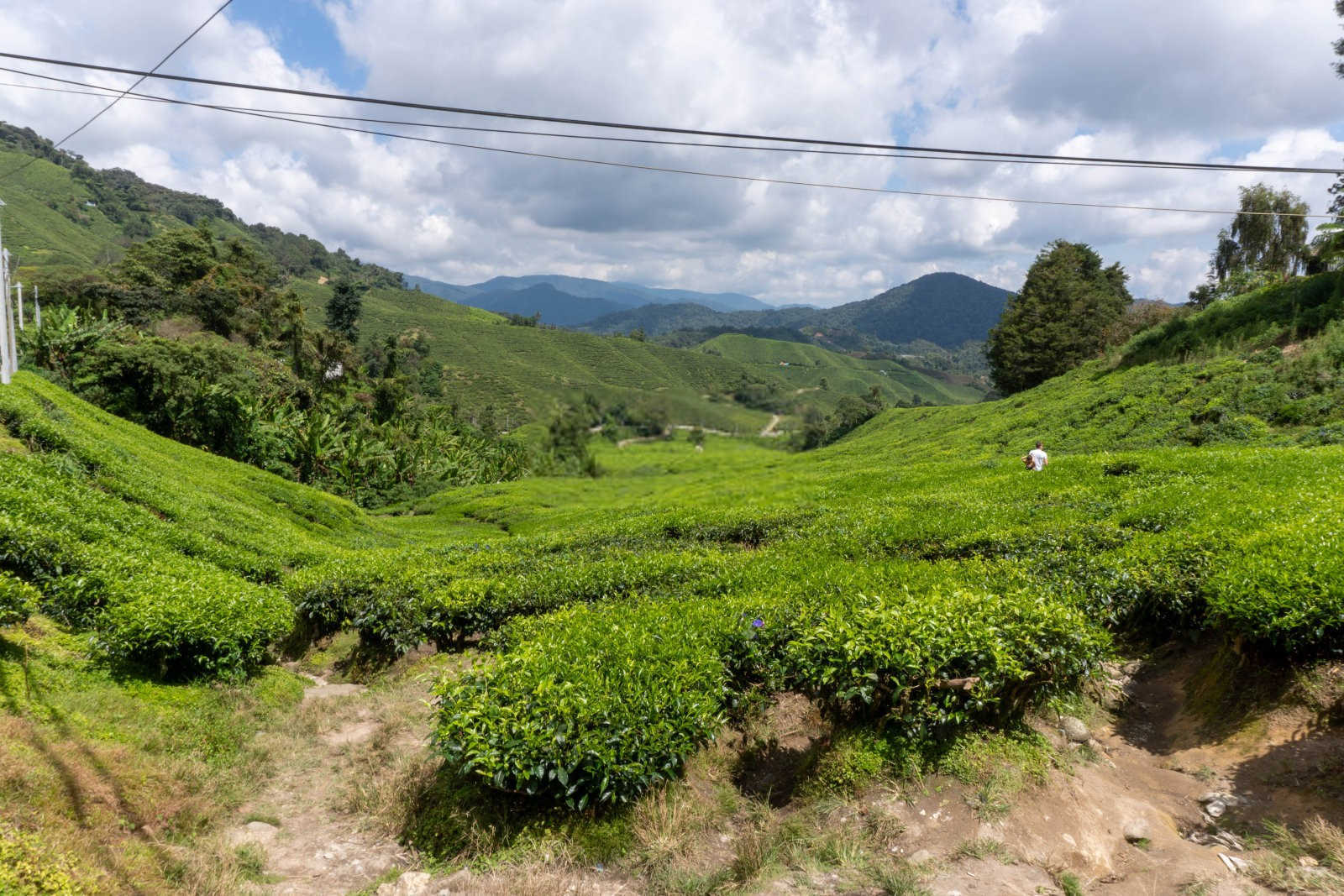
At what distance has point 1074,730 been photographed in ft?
19.9

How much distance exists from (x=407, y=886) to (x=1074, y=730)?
235 inches

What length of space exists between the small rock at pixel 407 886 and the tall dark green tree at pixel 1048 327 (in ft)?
174

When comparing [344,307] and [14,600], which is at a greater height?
[344,307]

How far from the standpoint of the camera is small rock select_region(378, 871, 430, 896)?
4.68m

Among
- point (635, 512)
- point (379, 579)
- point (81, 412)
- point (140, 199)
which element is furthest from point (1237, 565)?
point (140, 199)

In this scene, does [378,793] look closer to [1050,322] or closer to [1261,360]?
[1261,360]

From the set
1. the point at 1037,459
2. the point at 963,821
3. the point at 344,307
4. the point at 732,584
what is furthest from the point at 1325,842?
the point at 344,307

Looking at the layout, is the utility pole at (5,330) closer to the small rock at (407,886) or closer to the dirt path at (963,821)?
the dirt path at (963,821)

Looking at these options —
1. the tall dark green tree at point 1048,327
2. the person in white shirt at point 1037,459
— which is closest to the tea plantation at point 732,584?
the person in white shirt at point 1037,459

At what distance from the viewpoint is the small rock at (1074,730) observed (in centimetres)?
600

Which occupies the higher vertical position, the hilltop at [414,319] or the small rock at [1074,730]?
the hilltop at [414,319]

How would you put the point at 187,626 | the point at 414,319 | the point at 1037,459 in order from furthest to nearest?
the point at 414,319
the point at 1037,459
the point at 187,626

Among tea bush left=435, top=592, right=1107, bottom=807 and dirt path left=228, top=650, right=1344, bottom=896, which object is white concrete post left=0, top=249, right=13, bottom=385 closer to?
dirt path left=228, top=650, right=1344, bottom=896

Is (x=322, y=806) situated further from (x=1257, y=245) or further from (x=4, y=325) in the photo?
(x=1257, y=245)
